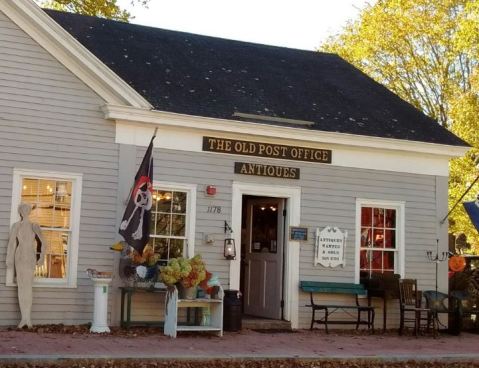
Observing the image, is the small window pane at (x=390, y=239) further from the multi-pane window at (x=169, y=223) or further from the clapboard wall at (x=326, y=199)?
the multi-pane window at (x=169, y=223)

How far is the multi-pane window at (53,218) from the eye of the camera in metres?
12.8

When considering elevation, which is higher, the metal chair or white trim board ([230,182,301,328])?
white trim board ([230,182,301,328])

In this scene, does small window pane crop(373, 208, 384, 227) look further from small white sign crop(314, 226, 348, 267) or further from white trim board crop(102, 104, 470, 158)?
white trim board crop(102, 104, 470, 158)

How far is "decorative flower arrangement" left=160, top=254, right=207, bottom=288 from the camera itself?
12.3 m

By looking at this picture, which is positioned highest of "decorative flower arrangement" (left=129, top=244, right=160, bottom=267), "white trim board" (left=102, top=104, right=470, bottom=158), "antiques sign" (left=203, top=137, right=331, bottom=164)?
"white trim board" (left=102, top=104, right=470, bottom=158)

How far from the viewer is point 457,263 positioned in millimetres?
15781

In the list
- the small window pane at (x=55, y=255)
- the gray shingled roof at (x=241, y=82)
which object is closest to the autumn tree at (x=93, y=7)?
the gray shingled roof at (x=241, y=82)

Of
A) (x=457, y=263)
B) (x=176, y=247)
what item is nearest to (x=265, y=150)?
(x=176, y=247)

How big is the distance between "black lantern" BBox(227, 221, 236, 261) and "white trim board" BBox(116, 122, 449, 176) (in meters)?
1.28

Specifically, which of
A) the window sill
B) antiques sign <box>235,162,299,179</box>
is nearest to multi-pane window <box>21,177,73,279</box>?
the window sill

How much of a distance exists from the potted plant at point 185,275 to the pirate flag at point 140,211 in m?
0.62

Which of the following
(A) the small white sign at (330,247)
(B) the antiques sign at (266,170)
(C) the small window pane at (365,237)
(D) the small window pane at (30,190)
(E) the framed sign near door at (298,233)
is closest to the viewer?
(D) the small window pane at (30,190)

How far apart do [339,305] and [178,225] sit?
3.41 m

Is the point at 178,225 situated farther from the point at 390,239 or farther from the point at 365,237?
the point at 390,239
